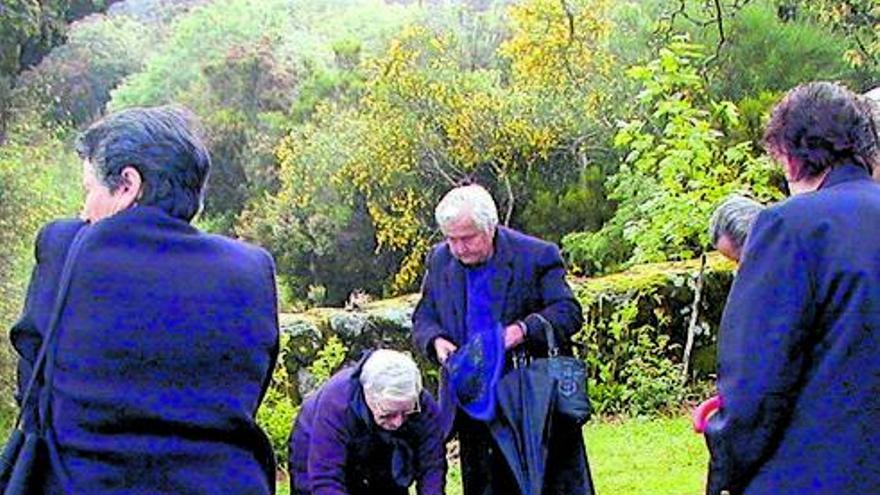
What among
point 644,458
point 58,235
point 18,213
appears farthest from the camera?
point 18,213

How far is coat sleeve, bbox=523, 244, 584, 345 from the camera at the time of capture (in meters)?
4.62

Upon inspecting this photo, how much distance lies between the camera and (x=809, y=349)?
2.66 m

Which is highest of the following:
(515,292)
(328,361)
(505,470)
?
(515,292)

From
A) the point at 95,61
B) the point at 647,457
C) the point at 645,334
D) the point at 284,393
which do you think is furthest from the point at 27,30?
the point at 95,61

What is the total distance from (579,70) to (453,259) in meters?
15.9

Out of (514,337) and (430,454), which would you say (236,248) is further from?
(514,337)

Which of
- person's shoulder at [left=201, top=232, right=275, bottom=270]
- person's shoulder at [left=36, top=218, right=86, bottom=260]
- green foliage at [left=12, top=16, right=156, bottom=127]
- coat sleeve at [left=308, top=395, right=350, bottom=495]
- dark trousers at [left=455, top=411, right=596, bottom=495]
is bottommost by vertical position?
green foliage at [left=12, top=16, right=156, bottom=127]

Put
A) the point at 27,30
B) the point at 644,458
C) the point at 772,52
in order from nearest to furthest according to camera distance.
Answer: the point at 644,458 < the point at 27,30 < the point at 772,52

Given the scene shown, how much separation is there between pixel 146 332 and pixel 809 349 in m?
1.24

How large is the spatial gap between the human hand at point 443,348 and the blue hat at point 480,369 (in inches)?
1.0

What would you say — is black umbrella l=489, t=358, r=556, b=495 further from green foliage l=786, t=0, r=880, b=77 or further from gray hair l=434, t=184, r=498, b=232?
green foliage l=786, t=0, r=880, b=77

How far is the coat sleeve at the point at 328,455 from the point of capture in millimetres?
4266

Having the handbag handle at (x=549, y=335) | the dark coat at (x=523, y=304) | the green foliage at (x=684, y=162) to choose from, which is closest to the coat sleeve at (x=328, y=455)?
the dark coat at (x=523, y=304)

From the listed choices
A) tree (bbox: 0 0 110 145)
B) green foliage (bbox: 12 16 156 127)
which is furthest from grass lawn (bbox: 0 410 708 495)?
green foliage (bbox: 12 16 156 127)
